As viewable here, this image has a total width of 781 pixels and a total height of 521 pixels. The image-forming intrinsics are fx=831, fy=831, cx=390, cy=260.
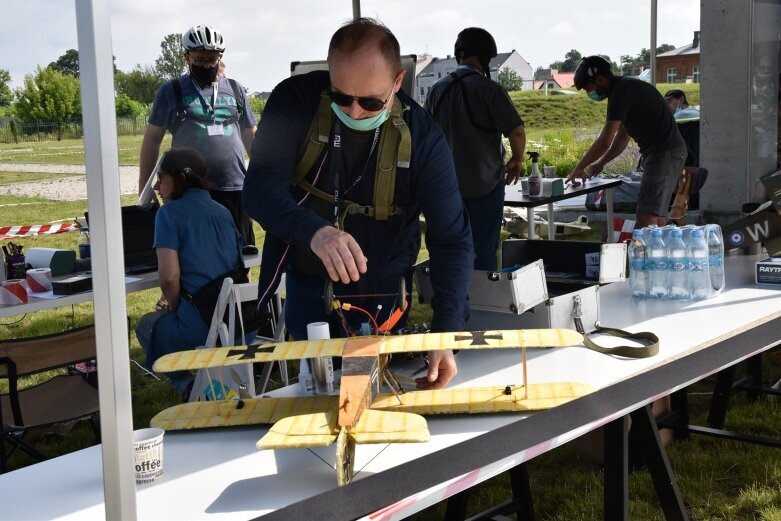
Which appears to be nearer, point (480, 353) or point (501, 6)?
point (480, 353)

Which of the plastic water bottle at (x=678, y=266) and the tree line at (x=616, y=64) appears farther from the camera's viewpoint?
the tree line at (x=616, y=64)

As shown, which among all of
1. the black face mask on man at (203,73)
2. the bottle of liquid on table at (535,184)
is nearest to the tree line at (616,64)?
the bottle of liquid on table at (535,184)

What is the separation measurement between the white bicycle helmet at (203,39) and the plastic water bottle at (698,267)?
9.51 feet

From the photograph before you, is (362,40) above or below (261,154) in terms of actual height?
above

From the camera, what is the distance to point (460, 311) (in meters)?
2.11

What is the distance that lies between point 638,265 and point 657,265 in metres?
0.07

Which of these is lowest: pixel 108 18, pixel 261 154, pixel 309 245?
pixel 309 245

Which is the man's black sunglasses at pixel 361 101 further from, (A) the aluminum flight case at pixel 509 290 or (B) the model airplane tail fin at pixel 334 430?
(B) the model airplane tail fin at pixel 334 430

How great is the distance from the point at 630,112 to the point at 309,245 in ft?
13.4

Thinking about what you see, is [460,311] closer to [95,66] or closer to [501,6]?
[95,66]

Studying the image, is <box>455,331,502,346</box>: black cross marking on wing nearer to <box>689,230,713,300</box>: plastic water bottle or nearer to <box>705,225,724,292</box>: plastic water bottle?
<box>689,230,713,300</box>: plastic water bottle

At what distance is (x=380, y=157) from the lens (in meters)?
2.16

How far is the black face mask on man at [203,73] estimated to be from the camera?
15.4 feet

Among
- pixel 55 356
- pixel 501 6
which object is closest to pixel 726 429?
pixel 55 356
